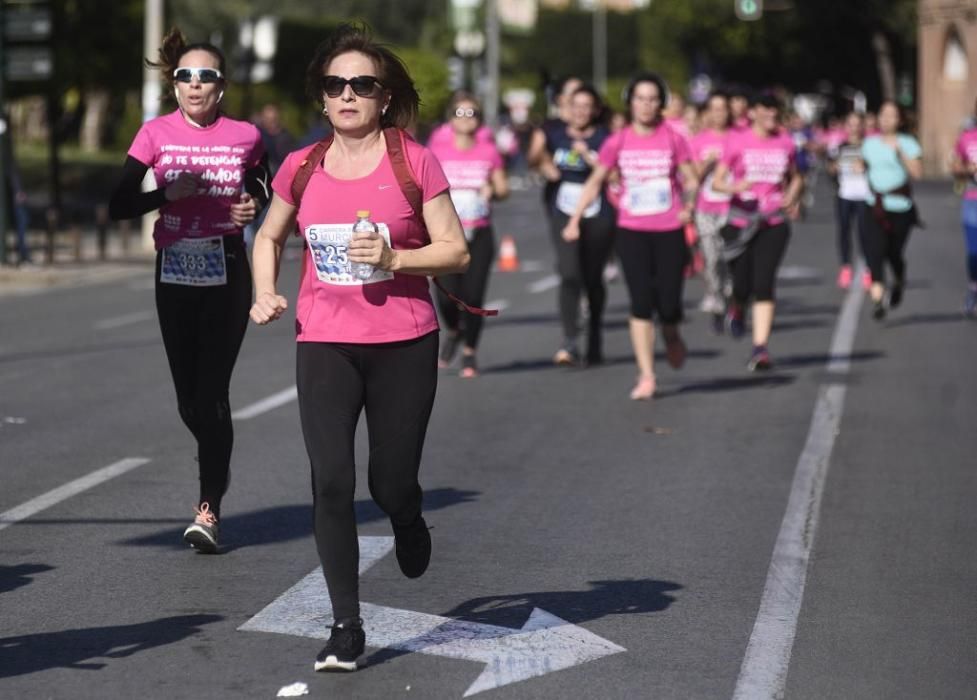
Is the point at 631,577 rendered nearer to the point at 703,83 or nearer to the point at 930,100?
the point at 930,100

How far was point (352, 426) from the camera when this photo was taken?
18.9 ft

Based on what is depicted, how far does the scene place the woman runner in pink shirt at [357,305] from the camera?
18.6ft

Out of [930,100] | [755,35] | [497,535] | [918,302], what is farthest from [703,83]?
[497,535]

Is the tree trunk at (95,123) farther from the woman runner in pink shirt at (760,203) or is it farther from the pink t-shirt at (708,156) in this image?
the woman runner in pink shirt at (760,203)

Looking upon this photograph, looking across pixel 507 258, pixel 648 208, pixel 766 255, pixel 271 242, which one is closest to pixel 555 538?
pixel 271 242

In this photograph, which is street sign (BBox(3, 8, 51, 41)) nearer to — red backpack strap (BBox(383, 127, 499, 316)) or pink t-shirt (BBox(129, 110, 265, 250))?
pink t-shirt (BBox(129, 110, 265, 250))

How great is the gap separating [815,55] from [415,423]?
7970cm

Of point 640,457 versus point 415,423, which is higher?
point 415,423

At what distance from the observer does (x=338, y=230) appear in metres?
5.71

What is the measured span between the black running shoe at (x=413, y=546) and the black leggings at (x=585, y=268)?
8.06 metres

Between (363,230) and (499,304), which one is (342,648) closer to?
(363,230)

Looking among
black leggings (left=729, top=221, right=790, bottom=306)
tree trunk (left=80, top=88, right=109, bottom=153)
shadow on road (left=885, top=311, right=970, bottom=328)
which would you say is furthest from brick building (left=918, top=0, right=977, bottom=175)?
black leggings (left=729, top=221, right=790, bottom=306)

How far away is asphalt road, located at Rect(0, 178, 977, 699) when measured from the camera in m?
5.77

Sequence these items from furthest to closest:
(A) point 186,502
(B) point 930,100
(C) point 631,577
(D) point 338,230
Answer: (B) point 930,100 < (A) point 186,502 < (C) point 631,577 < (D) point 338,230
